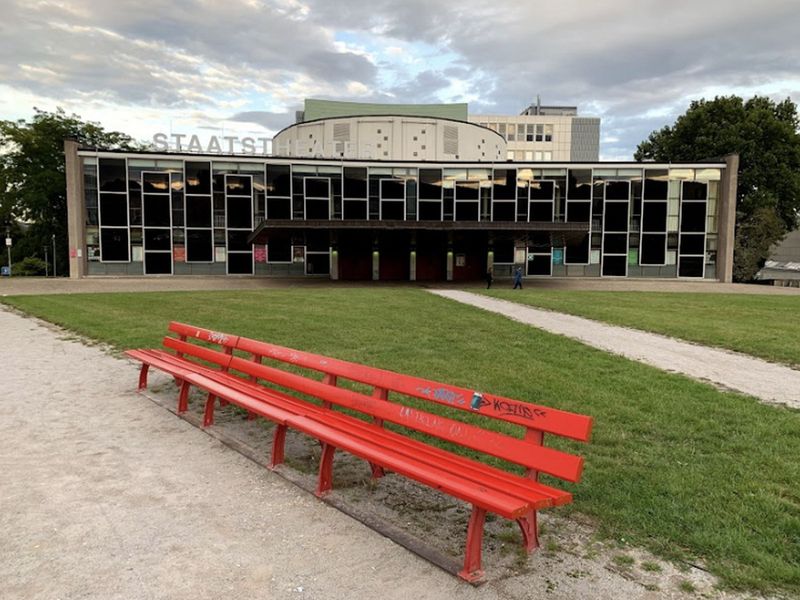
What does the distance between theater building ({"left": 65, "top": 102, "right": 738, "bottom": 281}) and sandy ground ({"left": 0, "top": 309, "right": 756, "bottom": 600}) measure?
32.3m

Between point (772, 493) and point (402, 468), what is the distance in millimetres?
2550

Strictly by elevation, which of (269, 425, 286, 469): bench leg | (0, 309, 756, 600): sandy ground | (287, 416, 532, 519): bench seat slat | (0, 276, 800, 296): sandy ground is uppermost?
(287, 416, 532, 519): bench seat slat

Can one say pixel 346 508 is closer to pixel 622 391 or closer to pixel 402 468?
pixel 402 468

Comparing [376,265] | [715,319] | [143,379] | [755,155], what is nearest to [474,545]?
[143,379]

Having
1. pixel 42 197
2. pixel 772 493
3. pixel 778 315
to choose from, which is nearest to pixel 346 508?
pixel 772 493

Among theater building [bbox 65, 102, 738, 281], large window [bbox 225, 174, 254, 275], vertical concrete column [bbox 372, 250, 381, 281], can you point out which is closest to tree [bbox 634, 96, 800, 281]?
theater building [bbox 65, 102, 738, 281]

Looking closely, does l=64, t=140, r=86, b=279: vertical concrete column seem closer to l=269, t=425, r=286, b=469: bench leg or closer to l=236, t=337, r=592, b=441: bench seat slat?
l=236, t=337, r=592, b=441: bench seat slat

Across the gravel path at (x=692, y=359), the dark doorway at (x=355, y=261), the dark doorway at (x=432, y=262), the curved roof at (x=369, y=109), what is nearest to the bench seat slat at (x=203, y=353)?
the gravel path at (x=692, y=359)

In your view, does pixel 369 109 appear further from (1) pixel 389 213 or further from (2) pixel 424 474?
(2) pixel 424 474

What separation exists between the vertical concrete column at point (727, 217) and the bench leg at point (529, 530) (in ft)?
143

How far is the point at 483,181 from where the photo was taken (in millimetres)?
40750

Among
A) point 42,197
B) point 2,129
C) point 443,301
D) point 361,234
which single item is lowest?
point 443,301

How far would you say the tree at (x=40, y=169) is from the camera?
1845 inches

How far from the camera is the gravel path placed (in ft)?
24.1
